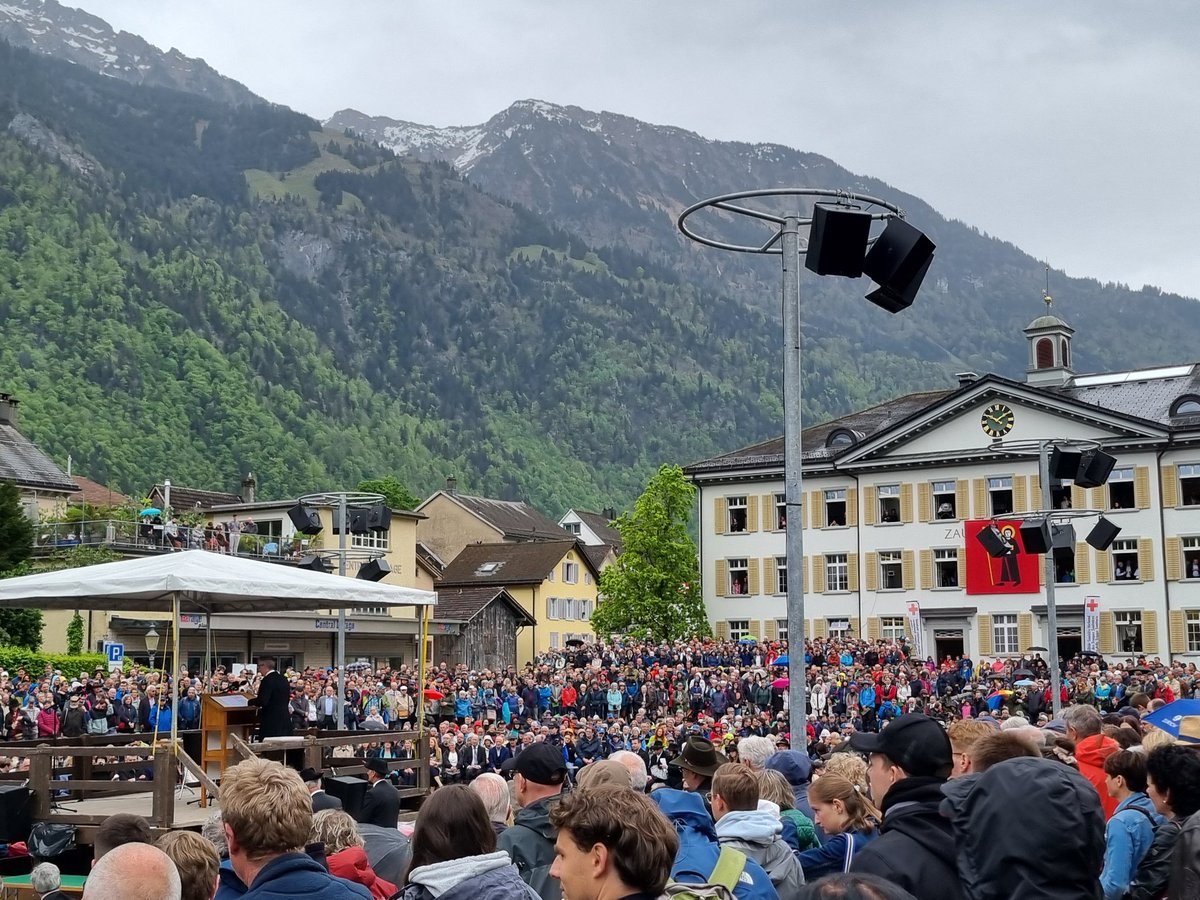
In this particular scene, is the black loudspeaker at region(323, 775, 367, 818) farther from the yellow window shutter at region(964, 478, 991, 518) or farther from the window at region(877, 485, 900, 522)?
the window at region(877, 485, 900, 522)

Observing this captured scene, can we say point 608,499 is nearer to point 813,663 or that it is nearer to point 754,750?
point 813,663

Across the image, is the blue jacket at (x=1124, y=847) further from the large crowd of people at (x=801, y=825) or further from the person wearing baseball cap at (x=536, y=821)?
the person wearing baseball cap at (x=536, y=821)

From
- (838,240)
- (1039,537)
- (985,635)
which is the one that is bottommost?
(985,635)

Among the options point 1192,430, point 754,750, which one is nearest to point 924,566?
point 1192,430

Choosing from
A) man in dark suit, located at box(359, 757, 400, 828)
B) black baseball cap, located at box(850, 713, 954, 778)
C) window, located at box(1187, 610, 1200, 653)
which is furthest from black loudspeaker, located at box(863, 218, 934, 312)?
window, located at box(1187, 610, 1200, 653)

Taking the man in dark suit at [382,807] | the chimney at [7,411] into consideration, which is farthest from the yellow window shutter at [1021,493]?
the man in dark suit at [382,807]

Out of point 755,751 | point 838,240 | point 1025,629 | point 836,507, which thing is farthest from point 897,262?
point 836,507

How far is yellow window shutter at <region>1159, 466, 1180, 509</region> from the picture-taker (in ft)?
167

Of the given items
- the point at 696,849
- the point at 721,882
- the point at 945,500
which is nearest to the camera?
the point at 721,882

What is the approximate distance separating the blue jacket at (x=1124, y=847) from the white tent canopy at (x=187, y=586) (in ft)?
28.3

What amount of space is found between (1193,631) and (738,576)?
18.5 metres

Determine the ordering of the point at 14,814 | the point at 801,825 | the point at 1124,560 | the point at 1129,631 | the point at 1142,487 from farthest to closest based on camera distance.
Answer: the point at 1124,560 < the point at 1142,487 < the point at 1129,631 < the point at 14,814 < the point at 801,825

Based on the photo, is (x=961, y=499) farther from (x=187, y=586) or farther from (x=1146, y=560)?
(x=187, y=586)

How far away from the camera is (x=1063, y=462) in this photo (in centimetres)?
2186
